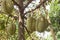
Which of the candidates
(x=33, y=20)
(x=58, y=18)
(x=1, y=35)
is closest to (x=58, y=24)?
(x=58, y=18)

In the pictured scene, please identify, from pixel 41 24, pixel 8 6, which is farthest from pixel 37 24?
pixel 8 6

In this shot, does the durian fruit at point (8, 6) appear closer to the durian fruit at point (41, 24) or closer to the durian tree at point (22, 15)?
the durian tree at point (22, 15)

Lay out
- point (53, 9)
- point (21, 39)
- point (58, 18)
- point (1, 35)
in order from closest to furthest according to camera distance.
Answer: point (21, 39) < point (1, 35) < point (53, 9) < point (58, 18)

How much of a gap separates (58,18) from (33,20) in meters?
2.39

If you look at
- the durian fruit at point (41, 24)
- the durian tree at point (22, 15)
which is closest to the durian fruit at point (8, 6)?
the durian tree at point (22, 15)

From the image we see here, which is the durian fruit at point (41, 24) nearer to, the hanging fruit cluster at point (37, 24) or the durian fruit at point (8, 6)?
the hanging fruit cluster at point (37, 24)

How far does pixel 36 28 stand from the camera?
0.65m

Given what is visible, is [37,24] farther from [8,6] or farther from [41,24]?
[8,6]

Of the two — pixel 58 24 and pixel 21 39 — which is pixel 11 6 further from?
pixel 58 24

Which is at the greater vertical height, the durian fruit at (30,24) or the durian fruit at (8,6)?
the durian fruit at (8,6)

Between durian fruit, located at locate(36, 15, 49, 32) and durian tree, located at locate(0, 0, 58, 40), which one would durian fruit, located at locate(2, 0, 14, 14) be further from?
durian fruit, located at locate(36, 15, 49, 32)

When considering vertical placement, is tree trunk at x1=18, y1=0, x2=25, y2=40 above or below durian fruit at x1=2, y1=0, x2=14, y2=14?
below

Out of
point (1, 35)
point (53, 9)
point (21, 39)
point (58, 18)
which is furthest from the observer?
point (58, 18)

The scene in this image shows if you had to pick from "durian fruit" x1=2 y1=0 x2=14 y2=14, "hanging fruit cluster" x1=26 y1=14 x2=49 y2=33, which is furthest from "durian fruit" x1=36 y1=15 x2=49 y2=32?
"durian fruit" x1=2 y1=0 x2=14 y2=14
